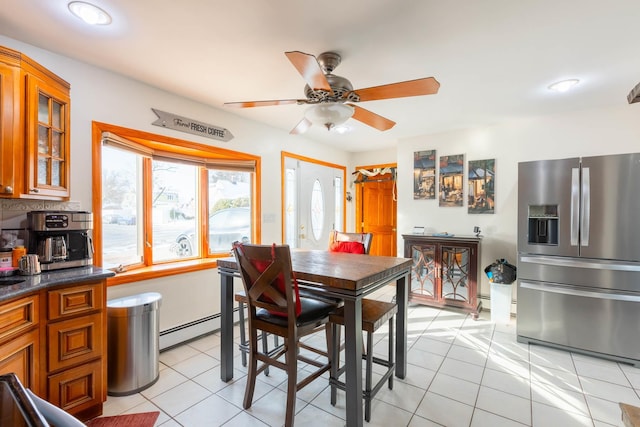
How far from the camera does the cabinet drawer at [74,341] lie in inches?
68.8

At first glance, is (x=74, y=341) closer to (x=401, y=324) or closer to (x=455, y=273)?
(x=401, y=324)

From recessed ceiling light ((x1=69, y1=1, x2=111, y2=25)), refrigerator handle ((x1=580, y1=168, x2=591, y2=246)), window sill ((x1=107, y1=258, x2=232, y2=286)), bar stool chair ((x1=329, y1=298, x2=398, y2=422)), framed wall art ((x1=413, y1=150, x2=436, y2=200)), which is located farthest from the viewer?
framed wall art ((x1=413, y1=150, x2=436, y2=200))

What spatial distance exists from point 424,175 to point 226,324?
344cm

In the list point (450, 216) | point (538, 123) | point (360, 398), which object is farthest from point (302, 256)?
point (538, 123)

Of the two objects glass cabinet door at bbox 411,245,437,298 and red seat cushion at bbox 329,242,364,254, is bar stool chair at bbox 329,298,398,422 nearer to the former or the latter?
red seat cushion at bbox 329,242,364,254

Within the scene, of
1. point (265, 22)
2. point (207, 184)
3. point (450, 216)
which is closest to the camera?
point (265, 22)

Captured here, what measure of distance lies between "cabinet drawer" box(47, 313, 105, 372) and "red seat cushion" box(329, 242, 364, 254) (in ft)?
6.38

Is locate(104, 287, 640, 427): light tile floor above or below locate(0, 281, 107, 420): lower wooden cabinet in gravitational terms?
below

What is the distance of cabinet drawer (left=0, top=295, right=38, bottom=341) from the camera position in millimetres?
1470

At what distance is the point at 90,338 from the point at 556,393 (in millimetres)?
3259

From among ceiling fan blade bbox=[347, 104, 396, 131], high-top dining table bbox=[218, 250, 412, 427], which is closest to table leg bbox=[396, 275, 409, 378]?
high-top dining table bbox=[218, 250, 412, 427]

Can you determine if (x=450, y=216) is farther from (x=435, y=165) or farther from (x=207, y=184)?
(x=207, y=184)

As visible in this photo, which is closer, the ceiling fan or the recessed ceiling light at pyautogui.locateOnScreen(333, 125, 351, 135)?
the ceiling fan

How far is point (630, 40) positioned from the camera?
1.96 m
